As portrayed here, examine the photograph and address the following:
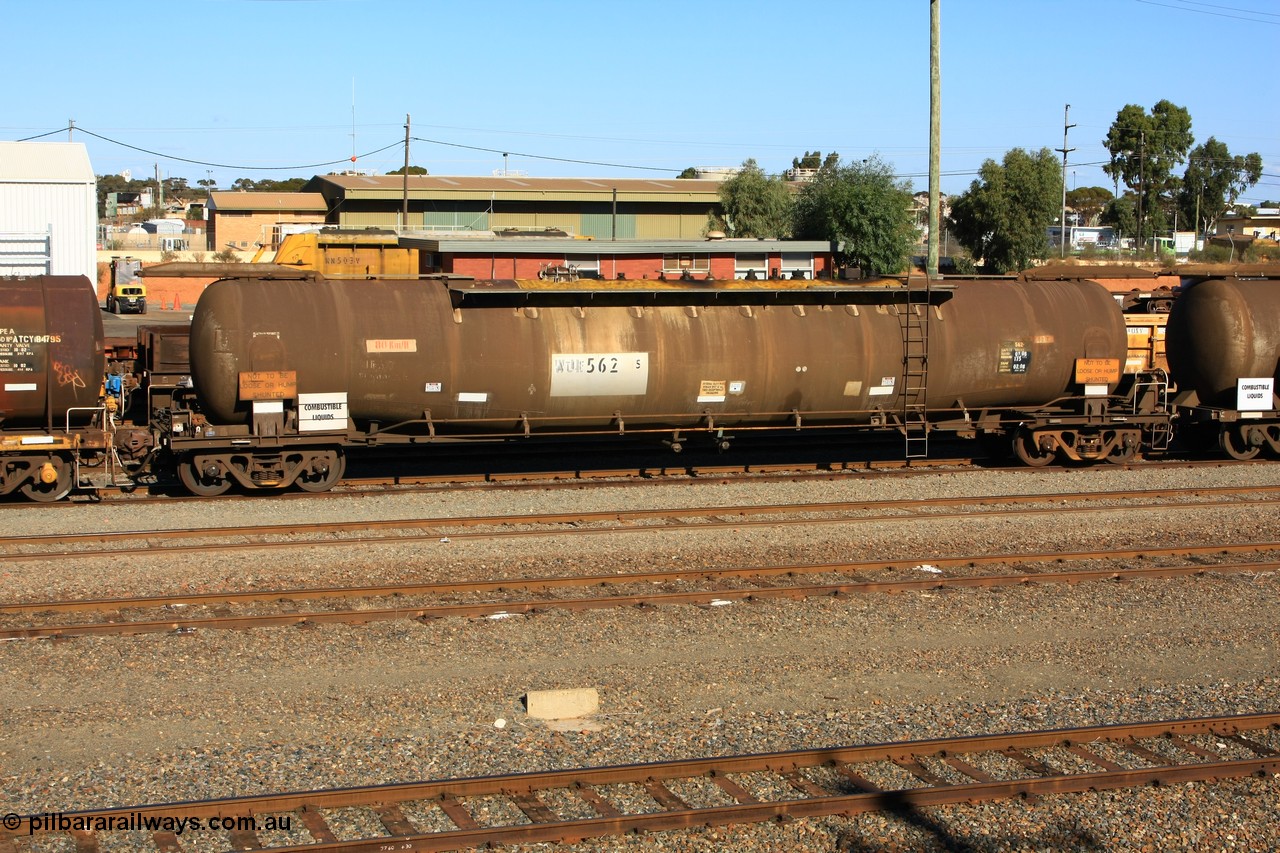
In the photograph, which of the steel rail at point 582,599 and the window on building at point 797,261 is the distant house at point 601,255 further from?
the steel rail at point 582,599

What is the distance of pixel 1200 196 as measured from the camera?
9944 centimetres

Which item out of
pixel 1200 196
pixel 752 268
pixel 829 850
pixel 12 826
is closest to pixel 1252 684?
pixel 829 850

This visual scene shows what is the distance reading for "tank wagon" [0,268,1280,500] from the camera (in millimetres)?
15844

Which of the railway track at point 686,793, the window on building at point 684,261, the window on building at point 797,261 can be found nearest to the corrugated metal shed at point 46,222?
the window on building at point 684,261

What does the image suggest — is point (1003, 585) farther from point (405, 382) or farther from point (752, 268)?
point (752, 268)

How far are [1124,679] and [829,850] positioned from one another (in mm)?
4104

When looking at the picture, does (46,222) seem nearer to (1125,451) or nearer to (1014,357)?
(1014,357)

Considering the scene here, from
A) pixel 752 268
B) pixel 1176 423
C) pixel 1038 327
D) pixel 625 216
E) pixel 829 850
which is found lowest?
pixel 829 850

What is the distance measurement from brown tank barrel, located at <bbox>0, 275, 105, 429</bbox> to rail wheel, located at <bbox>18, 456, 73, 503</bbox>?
54 centimetres

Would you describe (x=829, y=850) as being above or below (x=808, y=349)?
below

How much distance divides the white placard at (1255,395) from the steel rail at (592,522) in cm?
345

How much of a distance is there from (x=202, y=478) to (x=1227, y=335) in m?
17.4

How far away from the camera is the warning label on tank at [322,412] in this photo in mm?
16141

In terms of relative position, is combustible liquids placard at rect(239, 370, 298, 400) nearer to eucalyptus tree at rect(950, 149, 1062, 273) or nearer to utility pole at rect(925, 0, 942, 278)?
utility pole at rect(925, 0, 942, 278)
